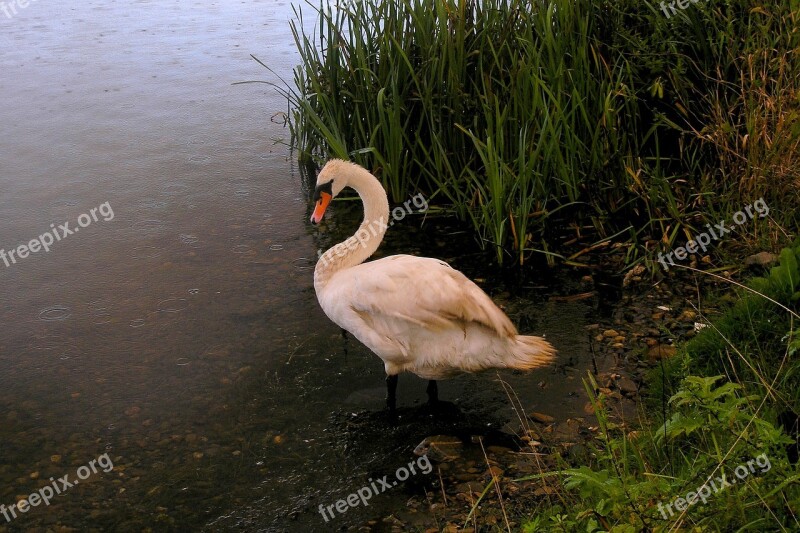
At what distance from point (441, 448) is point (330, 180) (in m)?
1.60

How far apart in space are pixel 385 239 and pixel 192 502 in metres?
2.91

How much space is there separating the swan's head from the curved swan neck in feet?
0.04

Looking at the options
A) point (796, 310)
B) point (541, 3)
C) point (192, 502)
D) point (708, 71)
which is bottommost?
point (192, 502)

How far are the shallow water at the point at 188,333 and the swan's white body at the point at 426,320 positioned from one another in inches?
12.5

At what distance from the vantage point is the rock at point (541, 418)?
4.28 m

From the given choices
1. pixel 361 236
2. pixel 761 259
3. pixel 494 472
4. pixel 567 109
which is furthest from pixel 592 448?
pixel 567 109

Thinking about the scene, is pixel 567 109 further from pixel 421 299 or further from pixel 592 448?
pixel 592 448

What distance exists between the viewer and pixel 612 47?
6.04 m

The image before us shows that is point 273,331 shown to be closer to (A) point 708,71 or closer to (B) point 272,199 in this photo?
(B) point 272,199

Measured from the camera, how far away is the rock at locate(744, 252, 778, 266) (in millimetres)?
4949

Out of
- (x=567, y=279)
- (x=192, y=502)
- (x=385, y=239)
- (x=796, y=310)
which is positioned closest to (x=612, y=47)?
(x=567, y=279)

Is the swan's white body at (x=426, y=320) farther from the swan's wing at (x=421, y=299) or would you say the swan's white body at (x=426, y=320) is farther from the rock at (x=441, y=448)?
the rock at (x=441, y=448)

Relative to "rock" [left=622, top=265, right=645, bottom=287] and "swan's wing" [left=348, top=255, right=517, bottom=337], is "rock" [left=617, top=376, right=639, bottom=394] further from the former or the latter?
"rock" [left=622, top=265, right=645, bottom=287]

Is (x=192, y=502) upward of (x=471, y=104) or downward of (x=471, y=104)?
downward
